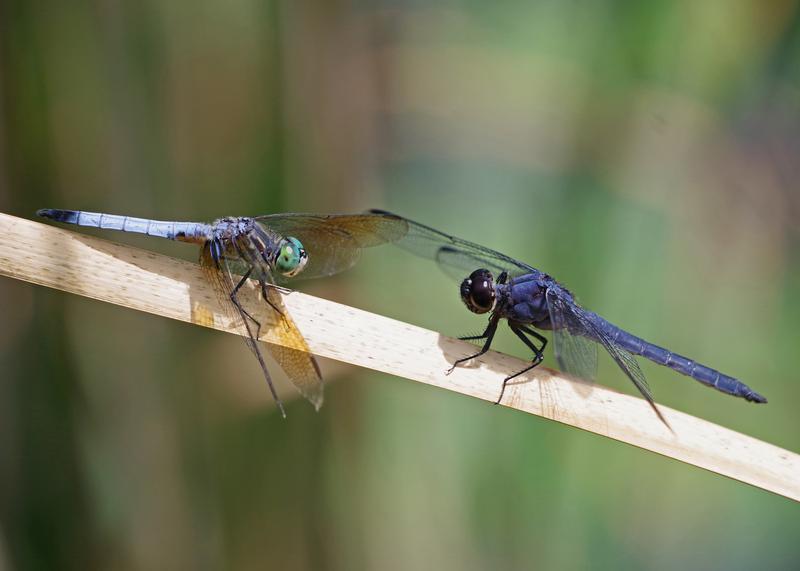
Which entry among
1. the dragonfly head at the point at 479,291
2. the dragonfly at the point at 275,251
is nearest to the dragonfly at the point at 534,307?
the dragonfly head at the point at 479,291

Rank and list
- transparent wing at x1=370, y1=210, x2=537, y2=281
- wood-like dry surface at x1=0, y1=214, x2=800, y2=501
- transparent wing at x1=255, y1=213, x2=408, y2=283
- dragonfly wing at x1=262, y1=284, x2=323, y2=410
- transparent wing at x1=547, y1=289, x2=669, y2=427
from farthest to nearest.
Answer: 1. transparent wing at x1=370, y1=210, x2=537, y2=281
2. transparent wing at x1=255, y1=213, x2=408, y2=283
3. transparent wing at x1=547, y1=289, x2=669, y2=427
4. dragonfly wing at x1=262, y1=284, x2=323, y2=410
5. wood-like dry surface at x1=0, y1=214, x2=800, y2=501

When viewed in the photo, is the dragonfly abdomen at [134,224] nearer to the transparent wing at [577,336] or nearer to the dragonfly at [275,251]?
the dragonfly at [275,251]

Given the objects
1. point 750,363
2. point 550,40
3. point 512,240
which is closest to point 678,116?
point 550,40

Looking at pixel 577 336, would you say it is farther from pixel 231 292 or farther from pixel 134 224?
pixel 134 224

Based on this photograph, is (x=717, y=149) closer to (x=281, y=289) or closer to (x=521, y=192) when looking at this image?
(x=521, y=192)

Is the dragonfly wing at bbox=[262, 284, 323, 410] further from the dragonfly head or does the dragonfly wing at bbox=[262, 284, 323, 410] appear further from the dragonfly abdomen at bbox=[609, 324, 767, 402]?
the dragonfly abdomen at bbox=[609, 324, 767, 402]

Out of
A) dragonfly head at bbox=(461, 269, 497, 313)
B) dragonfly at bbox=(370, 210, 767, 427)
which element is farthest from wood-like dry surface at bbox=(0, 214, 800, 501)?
dragonfly head at bbox=(461, 269, 497, 313)
